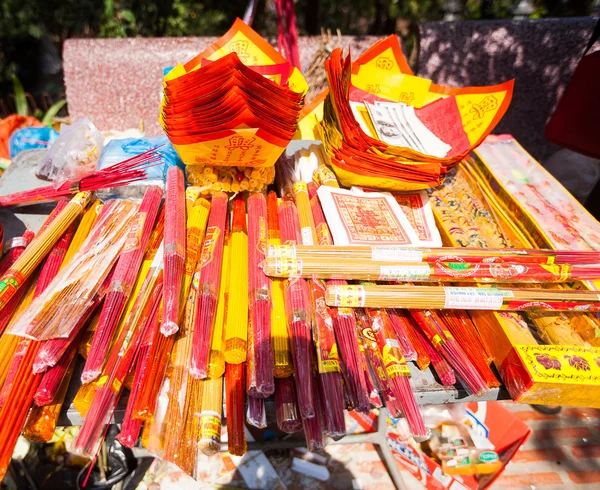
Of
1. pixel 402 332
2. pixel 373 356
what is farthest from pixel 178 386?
pixel 402 332

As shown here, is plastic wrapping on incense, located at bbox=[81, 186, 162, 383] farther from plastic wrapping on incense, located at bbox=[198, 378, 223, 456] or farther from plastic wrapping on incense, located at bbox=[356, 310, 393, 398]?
plastic wrapping on incense, located at bbox=[356, 310, 393, 398]

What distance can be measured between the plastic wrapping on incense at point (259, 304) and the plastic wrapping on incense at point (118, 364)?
1.08 feet

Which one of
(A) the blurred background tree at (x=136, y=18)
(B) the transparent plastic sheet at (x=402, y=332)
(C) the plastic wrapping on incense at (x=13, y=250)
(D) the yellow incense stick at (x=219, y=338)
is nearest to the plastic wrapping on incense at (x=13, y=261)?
(C) the plastic wrapping on incense at (x=13, y=250)

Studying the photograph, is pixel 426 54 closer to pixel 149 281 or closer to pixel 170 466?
pixel 149 281

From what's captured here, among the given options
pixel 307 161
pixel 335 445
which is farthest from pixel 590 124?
pixel 335 445

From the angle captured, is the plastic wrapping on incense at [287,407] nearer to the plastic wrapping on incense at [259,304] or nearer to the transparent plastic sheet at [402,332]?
the plastic wrapping on incense at [259,304]

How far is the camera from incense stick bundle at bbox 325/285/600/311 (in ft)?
4.27

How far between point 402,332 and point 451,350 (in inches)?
6.6

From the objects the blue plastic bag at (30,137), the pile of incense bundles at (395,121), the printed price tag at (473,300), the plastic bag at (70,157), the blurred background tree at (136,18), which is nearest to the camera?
the printed price tag at (473,300)

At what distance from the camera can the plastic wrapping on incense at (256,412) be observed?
1093mm

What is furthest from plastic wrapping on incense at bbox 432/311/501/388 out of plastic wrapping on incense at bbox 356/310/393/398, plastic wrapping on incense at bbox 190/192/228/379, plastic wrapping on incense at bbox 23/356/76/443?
plastic wrapping on incense at bbox 23/356/76/443

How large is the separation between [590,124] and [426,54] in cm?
171

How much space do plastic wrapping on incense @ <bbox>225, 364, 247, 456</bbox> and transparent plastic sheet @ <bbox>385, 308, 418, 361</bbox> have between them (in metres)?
0.55

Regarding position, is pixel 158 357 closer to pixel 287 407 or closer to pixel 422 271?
pixel 287 407
